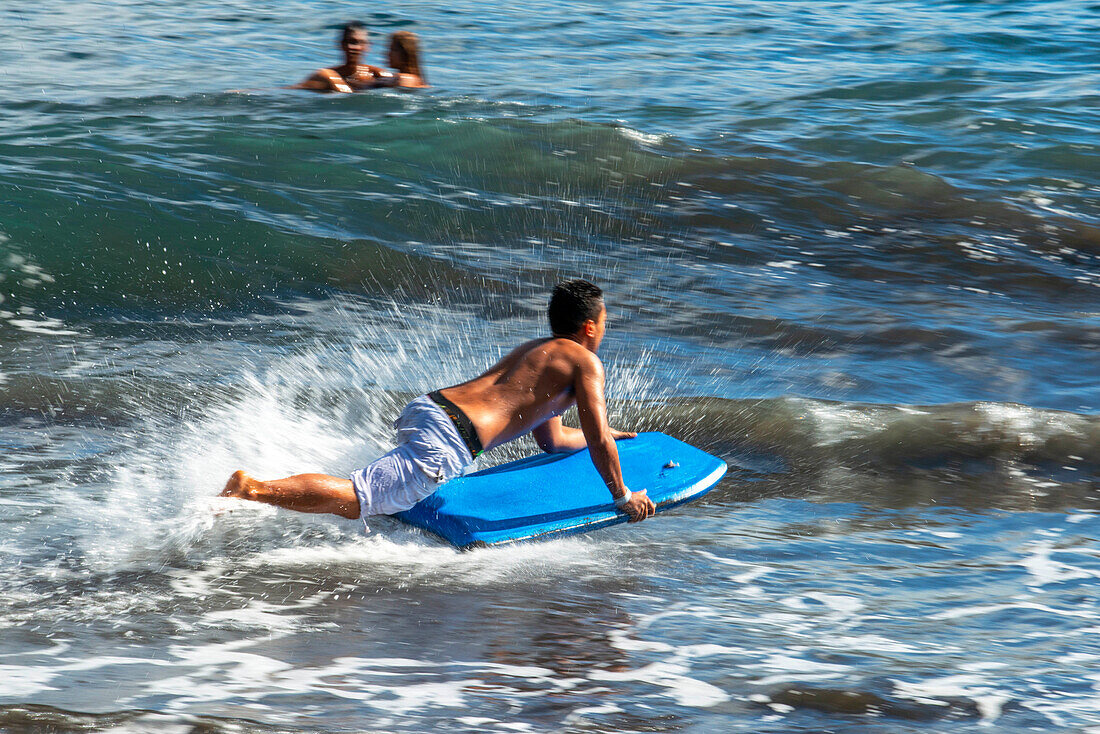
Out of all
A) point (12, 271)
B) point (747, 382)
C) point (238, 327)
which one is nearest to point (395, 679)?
point (747, 382)

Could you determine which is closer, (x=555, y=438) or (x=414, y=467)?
(x=414, y=467)

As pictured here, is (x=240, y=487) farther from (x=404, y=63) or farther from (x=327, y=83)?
(x=404, y=63)

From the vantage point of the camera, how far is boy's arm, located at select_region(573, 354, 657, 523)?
4777 mm

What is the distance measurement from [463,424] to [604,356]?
2.86 m

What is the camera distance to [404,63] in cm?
1486

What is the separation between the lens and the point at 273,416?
6.12 meters

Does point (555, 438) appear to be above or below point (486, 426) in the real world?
below

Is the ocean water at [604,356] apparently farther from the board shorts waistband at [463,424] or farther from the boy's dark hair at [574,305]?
the boy's dark hair at [574,305]

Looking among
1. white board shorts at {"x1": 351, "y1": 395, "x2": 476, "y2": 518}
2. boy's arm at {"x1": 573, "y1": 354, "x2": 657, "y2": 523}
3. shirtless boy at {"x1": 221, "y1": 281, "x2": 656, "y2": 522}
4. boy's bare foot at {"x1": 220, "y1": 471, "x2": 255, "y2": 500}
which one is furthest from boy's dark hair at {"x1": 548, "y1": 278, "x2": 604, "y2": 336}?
boy's bare foot at {"x1": 220, "y1": 471, "x2": 255, "y2": 500}

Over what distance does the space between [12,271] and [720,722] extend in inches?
304

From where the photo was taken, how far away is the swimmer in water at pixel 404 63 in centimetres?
1472

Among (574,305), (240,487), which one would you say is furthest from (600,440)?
(240,487)

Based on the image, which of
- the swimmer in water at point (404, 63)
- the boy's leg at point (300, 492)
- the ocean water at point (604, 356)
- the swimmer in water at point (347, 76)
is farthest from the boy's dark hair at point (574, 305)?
the swimmer in water at point (404, 63)

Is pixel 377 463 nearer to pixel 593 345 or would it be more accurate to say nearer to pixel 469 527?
pixel 469 527
